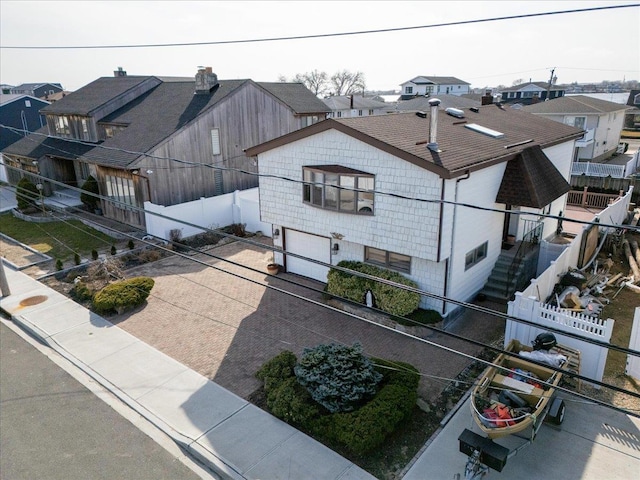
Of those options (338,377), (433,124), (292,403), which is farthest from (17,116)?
(338,377)

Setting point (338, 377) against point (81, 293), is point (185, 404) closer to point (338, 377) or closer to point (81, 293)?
point (338, 377)

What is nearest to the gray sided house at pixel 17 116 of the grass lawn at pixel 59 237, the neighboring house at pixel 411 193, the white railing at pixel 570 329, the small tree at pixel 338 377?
the grass lawn at pixel 59 237

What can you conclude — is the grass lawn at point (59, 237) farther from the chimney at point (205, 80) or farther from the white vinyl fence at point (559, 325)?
the white vinyl fence at point (559, 325)

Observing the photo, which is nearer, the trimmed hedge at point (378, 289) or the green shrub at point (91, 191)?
the trimmed hedge at point (378, 289)

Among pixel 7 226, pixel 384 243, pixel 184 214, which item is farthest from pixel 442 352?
pixel 7 226

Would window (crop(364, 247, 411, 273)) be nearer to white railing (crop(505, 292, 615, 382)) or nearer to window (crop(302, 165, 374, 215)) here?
window (crop(302, 165, 374, 215))

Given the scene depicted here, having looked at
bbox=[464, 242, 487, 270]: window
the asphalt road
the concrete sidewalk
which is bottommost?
the asphalt road

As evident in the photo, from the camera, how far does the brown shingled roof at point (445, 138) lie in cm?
1360

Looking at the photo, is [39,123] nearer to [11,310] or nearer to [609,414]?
[11,310]

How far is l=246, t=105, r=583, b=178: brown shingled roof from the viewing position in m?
13.6

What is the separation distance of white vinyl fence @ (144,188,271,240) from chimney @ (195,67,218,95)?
7.51m

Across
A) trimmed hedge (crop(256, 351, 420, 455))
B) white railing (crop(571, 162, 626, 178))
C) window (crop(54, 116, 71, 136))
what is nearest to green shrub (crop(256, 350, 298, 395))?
trimmed hedge (crop(256, 351, 420, 455))

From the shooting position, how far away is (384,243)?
15.0 meters

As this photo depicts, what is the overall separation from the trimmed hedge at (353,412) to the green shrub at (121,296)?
6.89 meters
